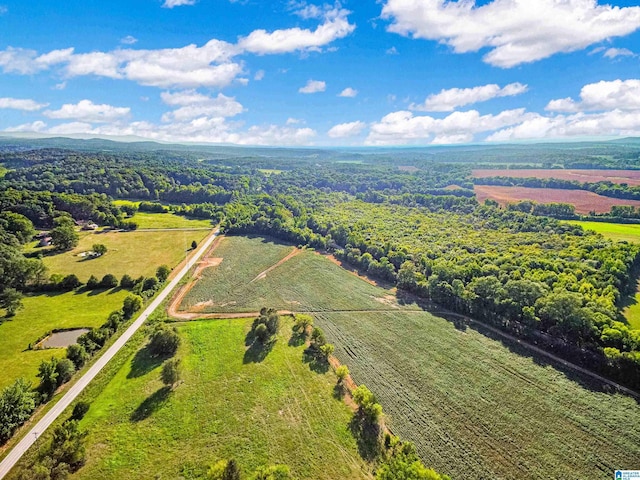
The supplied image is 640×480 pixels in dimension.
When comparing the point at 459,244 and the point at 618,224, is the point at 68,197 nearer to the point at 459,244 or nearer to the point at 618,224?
the point at 459,244

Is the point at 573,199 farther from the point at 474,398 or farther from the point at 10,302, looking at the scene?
the point at 10,302

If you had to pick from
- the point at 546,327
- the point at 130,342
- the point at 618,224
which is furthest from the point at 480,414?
the point at 618,224

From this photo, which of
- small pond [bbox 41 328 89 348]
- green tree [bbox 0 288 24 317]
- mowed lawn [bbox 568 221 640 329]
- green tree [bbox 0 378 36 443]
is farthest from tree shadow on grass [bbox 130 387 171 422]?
mowed lawn [bbox 568 221 640 329]

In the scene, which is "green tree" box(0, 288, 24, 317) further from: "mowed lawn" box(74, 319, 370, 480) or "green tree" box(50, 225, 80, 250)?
"green tree" box(50, 225, 80, 250)

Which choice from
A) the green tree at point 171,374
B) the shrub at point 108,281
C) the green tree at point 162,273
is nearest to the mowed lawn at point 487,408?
the green tree at point 171,374

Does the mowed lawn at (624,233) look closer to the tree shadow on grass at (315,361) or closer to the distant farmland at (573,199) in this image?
the distant farmland at (573,199)

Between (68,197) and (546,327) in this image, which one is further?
(68,197)
